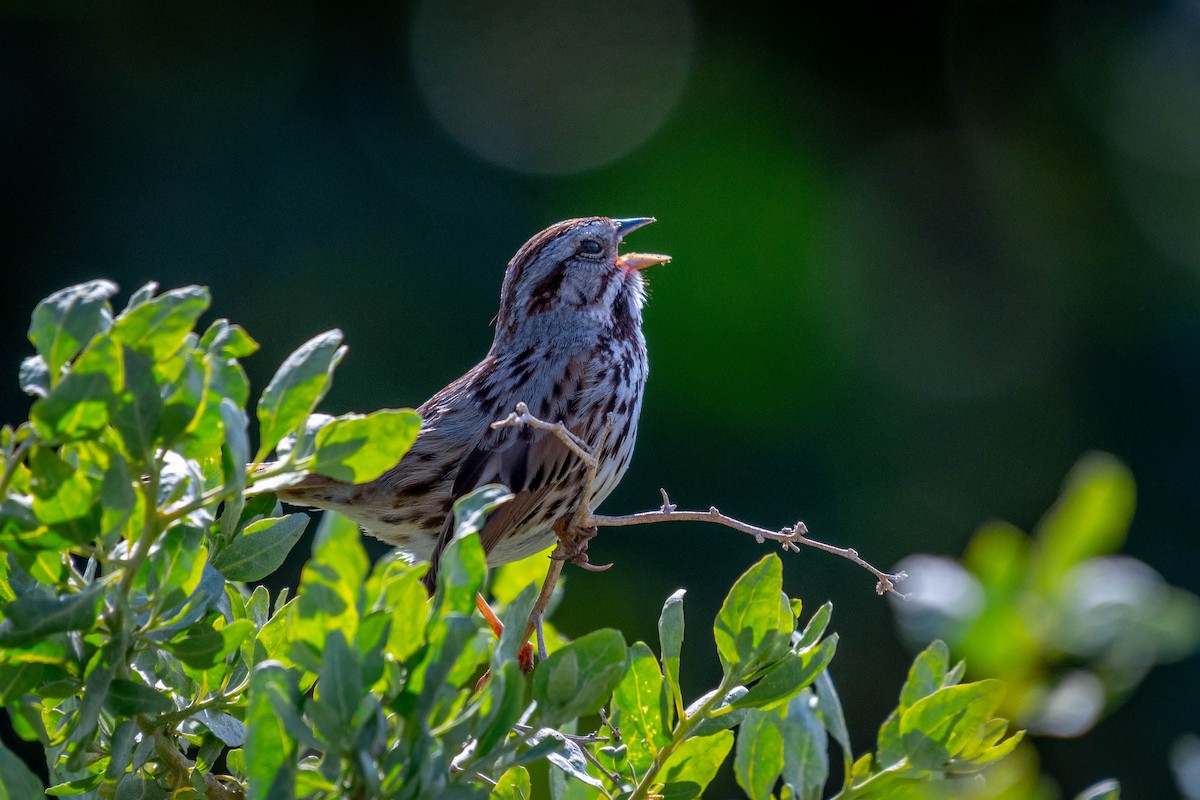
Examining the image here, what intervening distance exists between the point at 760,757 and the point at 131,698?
1.89ft

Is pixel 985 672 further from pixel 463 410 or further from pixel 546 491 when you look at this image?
pixel 463 410

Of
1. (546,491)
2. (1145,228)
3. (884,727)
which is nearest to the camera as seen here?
(884,727)

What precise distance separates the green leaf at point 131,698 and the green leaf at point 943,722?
0.66 m

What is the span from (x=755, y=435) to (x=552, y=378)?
98.9 inches

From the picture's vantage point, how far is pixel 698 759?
4.28 feet

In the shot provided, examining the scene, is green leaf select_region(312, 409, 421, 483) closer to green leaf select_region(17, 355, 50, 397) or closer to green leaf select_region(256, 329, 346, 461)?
green leaf select_region(256, 329, 346, 461)

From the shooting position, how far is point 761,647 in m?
1.20

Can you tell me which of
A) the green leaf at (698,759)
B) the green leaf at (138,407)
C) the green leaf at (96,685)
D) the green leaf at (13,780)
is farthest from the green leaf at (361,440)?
the green leaf at (698,759)

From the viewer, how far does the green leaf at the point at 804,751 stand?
1216 mm

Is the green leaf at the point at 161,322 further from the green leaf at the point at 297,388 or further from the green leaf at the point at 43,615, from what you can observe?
the green leaf at the point at 43,615

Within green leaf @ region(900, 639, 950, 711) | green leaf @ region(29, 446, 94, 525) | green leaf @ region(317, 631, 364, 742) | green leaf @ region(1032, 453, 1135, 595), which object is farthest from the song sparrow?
green leaf @ region(1032, 453, 1135, 595)

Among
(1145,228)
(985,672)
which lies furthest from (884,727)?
(1145,228)

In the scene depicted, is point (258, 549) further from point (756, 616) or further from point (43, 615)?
point (756, 616)

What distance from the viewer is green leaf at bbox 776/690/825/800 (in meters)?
1.22
